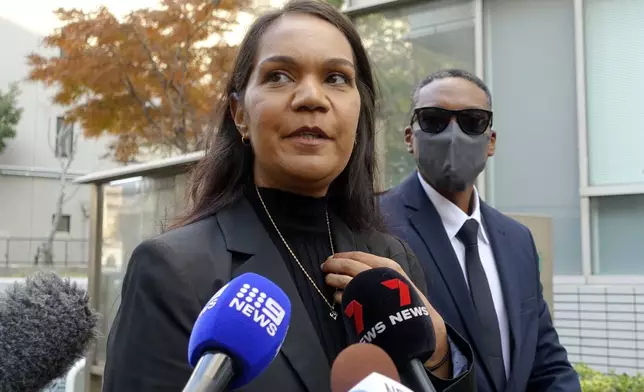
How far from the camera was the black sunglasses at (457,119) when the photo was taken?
9.14 feet

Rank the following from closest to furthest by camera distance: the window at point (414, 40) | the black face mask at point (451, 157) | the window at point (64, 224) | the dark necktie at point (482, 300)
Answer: the dark necktie at point (482, 300), the black face mask at point (451, 157), the window at point (414, 40), the window at point (64, 224)

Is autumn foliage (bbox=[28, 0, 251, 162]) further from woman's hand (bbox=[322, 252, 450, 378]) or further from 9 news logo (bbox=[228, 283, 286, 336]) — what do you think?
9 news logo (bbox=[228, 283, 286, 336])

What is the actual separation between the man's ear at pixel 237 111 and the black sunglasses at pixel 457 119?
112cm

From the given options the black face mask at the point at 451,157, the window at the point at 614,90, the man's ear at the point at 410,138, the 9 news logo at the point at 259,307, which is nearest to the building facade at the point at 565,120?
the window at the point at 614,90

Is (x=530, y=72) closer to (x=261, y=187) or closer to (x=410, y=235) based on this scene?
(x=410, y=235)

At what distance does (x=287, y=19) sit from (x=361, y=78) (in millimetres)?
307

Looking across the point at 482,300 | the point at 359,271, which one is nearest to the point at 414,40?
the point at 482,300

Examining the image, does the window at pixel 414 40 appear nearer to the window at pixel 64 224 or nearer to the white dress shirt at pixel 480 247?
the white dress shirt at pixel 480 247

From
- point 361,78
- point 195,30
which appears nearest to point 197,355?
point 361,78

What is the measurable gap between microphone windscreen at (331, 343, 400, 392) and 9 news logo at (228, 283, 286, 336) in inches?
5.3

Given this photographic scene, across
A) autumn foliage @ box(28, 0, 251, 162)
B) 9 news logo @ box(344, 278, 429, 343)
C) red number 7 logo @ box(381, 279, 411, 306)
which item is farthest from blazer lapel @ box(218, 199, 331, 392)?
autumn foliage @ box(28, 0, 251, 162)

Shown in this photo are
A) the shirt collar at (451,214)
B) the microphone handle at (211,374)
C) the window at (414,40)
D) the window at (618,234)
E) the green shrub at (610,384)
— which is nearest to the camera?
the microphone handle at (211,374)

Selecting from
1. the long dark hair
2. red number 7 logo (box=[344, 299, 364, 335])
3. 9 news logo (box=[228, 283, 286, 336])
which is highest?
the long dark hair

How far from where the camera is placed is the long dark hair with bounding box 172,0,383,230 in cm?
180
